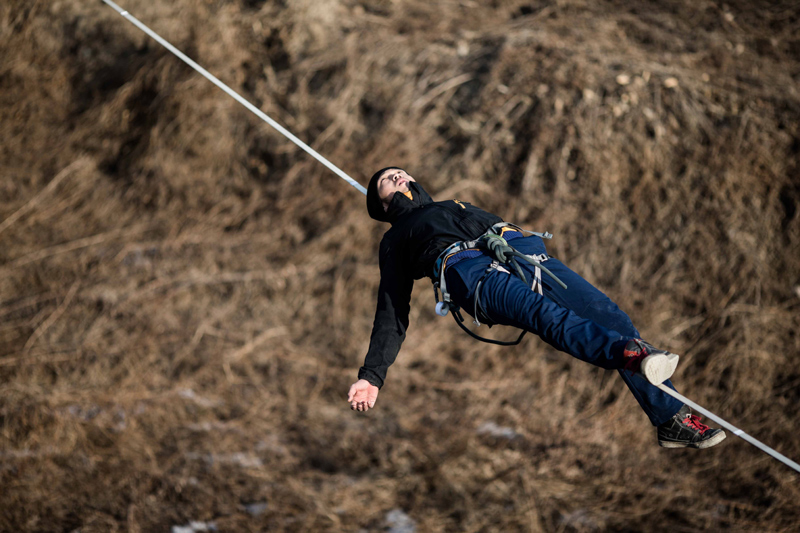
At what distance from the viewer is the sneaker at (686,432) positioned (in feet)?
10.3

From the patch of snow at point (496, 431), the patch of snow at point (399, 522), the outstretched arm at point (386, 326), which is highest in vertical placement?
the outstretched arm at point (386, 326)

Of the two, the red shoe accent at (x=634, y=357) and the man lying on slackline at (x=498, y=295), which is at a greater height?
the red shoe accent at (x=634, y=357)

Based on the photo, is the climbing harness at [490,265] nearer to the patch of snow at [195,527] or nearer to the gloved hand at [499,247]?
the gloved hand at [499,247]

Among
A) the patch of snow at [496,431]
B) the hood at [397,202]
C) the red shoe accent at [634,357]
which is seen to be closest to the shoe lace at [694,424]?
the red shoe accent at [634,357]

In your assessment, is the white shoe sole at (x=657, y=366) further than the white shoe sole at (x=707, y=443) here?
No

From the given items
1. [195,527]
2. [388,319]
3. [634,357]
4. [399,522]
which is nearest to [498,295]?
[388,319]

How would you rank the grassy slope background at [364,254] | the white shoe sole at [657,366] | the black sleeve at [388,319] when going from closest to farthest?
1. the white shoe sole at [657,366]
2. the black sleeve at [388,319]
3. the grassy slope background at [364,254]

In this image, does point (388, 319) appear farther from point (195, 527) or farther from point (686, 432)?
point (195, 527)

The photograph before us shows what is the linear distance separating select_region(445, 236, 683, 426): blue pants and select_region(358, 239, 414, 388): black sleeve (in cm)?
30

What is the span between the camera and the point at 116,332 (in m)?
8.40

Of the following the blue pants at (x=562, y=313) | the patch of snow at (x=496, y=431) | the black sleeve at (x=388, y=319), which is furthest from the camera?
the patch of snow at (x=496, y=431)

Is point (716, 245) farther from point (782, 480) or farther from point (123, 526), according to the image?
point (123, 526)

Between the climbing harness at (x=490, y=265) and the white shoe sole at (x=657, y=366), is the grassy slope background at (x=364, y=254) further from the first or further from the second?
the white shoe sole at (x=657, y=366)

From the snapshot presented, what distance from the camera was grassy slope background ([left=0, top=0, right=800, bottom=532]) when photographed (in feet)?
24.5
